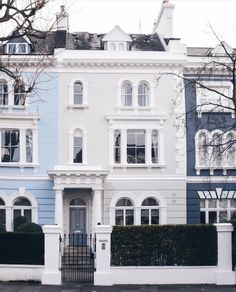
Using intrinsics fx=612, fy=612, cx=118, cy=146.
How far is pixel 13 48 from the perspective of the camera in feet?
117

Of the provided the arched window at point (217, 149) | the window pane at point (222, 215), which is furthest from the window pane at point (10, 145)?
the window pane at point (222, 215)

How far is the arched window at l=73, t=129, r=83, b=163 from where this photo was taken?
34.5 meters

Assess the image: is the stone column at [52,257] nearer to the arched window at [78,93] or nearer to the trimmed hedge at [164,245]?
the trimmed hedge at [164,245]

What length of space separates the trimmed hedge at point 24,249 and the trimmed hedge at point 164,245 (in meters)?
2.80

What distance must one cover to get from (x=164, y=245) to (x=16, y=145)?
14.1m

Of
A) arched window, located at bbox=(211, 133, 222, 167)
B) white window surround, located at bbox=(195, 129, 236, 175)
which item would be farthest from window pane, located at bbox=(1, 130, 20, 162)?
arched window, located at bbox=(211, 133, 222, 167)

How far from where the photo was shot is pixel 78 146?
3462 centimetres

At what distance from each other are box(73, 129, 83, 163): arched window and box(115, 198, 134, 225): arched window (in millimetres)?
3311

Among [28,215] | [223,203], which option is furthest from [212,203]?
[28,215]

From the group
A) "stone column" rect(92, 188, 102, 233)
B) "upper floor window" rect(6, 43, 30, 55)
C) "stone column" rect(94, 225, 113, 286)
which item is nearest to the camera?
"stone column" rect(94, 225, 113, 286)

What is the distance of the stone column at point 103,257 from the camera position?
73.1ft

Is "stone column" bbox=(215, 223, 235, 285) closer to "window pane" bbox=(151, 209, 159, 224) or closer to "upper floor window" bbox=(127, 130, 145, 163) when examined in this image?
"window pane" bbox=(151, 209, 159, 224)

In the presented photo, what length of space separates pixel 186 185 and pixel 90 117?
6.66 m

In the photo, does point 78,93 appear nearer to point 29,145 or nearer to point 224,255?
point 29,145
